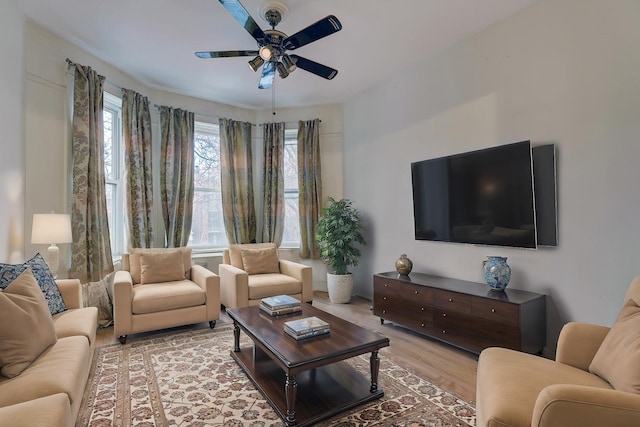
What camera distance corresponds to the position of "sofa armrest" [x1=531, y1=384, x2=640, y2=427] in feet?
3.70

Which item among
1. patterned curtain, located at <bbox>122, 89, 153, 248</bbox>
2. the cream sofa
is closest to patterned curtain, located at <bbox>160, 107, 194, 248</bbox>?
patterned curtain, located at <bbox>122, 89, 153, 248</bbox>

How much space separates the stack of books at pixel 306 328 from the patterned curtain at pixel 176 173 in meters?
2.89

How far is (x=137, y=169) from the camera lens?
4.12m

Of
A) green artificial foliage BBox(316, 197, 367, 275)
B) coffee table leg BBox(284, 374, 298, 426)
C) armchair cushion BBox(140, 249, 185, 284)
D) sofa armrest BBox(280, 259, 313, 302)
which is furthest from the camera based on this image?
green artificial foliage BBox(316, 197, 367, 275)

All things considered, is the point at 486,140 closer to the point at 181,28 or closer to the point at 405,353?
the point at 405,353

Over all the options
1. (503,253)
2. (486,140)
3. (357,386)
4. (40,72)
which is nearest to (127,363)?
(357,386)

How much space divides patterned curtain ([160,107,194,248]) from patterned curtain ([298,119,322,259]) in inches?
63.3

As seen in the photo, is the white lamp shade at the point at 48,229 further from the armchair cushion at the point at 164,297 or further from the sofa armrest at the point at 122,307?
the armchair cushion at the point at 164,297

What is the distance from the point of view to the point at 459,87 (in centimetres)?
345

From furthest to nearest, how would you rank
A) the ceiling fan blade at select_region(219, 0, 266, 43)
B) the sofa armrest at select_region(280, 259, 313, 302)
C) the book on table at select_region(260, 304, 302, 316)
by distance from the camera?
the sofa armrest at select_region(280, 259, 313, 302) < the book on table at select_region(260, 304, 302, 316) < the ceiling fan blade at select_region(219, 0, 266, 43)

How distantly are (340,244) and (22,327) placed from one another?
3.30 m

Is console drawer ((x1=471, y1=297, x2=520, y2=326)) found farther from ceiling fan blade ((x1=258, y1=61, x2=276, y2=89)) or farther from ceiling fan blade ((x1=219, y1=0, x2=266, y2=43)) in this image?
ceiling fan blade ((x1=219, y1=0, x2=266, y2=43))

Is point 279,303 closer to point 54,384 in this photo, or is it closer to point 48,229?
point 54,384

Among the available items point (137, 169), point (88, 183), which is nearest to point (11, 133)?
point (88, 183)
